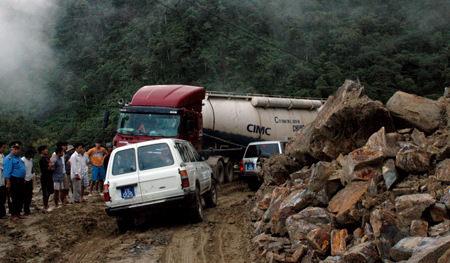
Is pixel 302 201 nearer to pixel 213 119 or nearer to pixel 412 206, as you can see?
pixel 412 206

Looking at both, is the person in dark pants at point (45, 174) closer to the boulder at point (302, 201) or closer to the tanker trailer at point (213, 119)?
the tanker trailer at point (213, 119)

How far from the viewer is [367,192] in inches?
207

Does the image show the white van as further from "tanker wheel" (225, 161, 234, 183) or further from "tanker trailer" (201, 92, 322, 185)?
"tanker wheel" (225, 161, 234, 183)

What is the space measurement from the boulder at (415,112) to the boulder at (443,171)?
158 centimetres

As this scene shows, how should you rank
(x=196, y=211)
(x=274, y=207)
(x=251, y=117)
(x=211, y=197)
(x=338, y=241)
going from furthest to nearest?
(x=251, y=117), (x=211, y=197), (x=196, y=211), (x=274, y=207), (x=338, y=241)

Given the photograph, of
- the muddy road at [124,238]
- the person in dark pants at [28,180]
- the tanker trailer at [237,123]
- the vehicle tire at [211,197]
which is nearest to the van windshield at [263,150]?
the tanker trailer at [237,123]

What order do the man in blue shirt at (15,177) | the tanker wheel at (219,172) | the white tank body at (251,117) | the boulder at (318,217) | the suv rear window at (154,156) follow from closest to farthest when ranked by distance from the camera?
the boulder at (318,217) < the suv rear window at (154,156) < the man in blue shirt at (15,177) < the tanker wheel at (219,172) < the white tank body at (251,117)

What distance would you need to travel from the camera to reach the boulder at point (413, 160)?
5.17 metres

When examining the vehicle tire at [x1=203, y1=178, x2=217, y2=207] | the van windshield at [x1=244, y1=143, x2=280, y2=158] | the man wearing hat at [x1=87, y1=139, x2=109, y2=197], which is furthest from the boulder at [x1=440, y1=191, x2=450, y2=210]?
the man wearing hat at [x1=87, y1=139, x2=109, y2=197]

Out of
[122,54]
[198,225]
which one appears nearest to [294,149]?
[198,225]

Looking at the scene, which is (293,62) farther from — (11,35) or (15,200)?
(15,200)

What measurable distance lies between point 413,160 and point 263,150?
8391 mm

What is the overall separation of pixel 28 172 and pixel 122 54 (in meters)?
50.8

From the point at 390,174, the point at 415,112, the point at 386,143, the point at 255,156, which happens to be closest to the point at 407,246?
the point at 390,174
